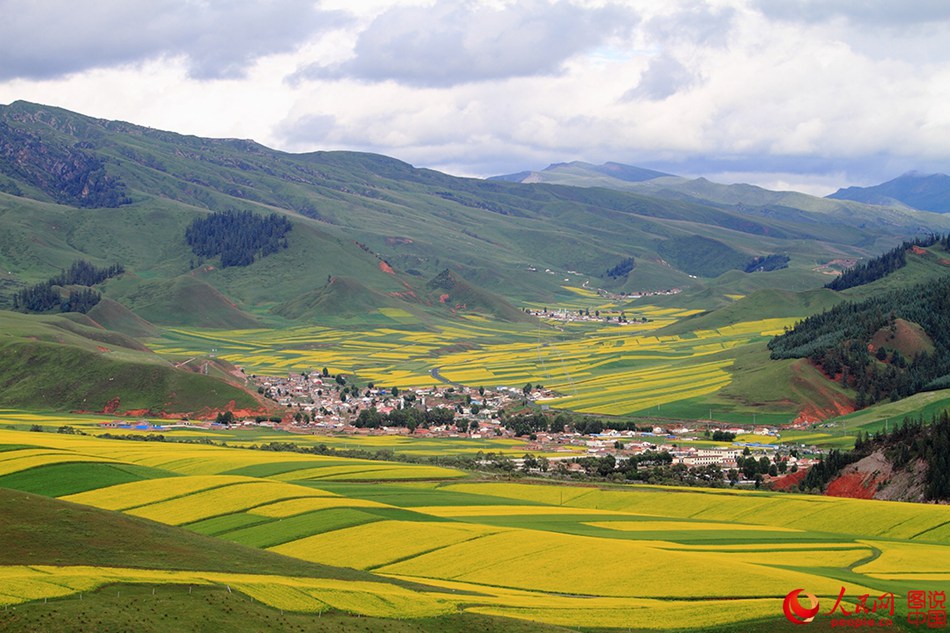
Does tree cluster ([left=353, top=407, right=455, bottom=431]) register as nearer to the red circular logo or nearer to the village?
the village

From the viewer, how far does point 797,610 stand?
54625mm

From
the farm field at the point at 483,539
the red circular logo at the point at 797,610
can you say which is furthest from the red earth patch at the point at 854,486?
the red circular logo at the point at 797,610

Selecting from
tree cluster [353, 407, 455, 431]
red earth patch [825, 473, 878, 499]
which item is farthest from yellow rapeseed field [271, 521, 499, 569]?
tree cluster [353, 407, 455, 431]

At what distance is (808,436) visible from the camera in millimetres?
166125

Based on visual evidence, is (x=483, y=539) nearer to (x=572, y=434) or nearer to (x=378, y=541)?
(x=378, y=541)

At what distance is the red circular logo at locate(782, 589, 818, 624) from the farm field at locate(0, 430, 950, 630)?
0.86 meters

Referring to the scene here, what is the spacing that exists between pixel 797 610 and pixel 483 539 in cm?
2802

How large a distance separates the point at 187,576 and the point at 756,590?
30490 mm

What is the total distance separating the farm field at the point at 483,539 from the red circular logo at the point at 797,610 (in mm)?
864

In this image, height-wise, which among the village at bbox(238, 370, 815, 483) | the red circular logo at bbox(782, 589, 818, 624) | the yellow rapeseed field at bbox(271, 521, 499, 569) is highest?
the village at bbox(238, 370, 815, 483)

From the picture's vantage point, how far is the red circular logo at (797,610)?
5394cm

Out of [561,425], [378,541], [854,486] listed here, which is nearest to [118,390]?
[561,425]

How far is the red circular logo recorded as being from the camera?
53.9 metres

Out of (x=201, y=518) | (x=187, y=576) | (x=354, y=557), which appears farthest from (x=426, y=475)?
(x=187, y=576)
